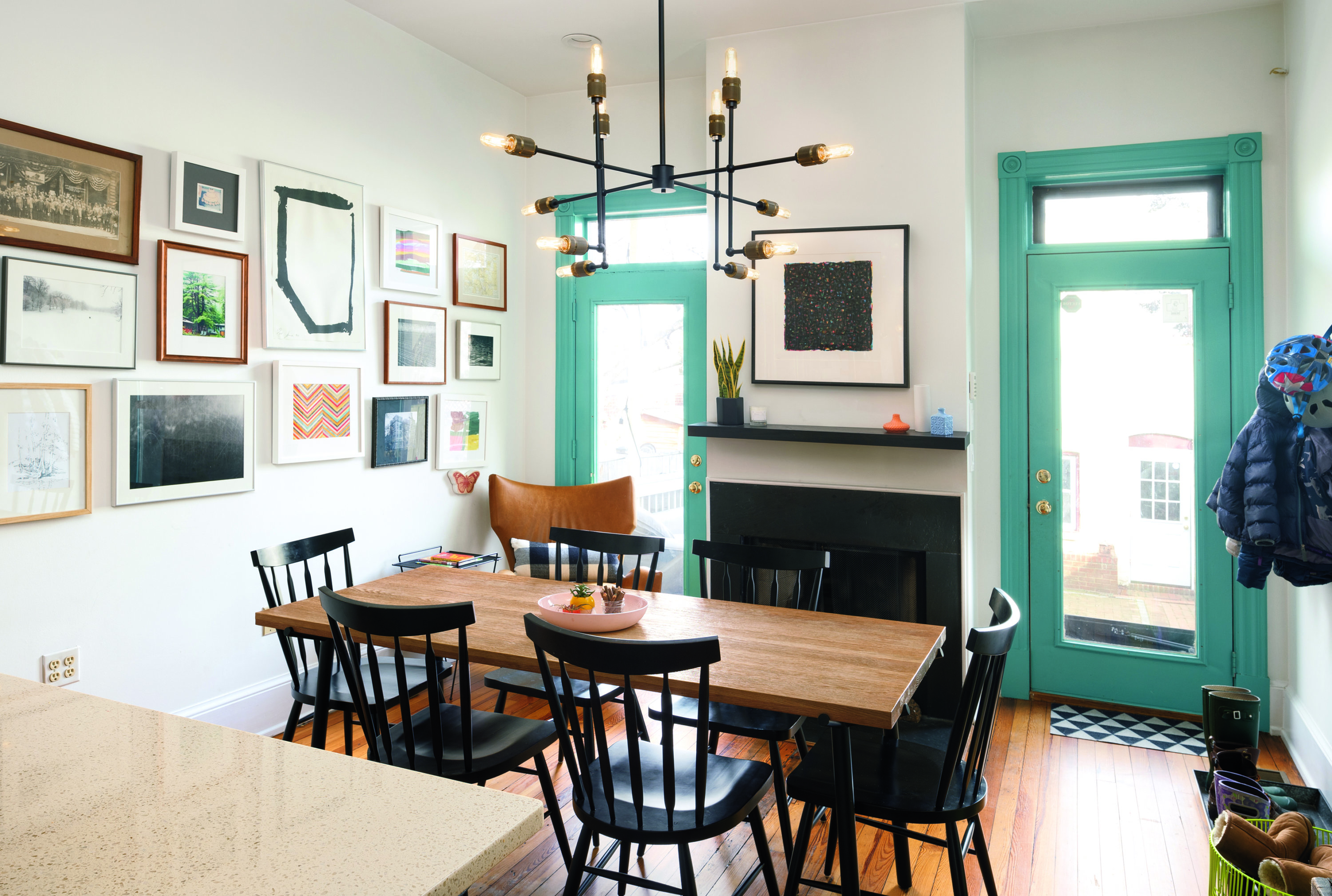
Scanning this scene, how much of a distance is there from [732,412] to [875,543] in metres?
0.85

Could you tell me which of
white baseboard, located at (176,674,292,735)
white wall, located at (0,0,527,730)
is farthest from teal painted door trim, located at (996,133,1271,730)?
white baseboard, located at (176,674,292,735)

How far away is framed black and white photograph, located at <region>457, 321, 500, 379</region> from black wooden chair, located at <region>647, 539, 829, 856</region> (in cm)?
187

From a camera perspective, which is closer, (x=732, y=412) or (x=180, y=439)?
(x=180, y=439)

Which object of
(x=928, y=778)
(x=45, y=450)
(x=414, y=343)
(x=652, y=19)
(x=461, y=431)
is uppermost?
(x=652, y=19)

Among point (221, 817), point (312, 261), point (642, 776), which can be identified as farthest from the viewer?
point (312, 261)

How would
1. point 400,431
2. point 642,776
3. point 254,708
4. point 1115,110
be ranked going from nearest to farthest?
point 642,776 < point 254,708 < point 1115,110 < point 400,431

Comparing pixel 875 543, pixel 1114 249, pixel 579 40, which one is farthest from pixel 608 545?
pixel 1114 249

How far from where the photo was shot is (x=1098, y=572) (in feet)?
12.4

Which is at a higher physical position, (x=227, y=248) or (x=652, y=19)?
(x=652, y=19)

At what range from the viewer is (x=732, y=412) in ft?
12.5

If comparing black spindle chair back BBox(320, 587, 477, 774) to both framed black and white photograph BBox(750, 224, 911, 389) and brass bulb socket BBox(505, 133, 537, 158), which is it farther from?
framed black and white photograph BBox(750, 224, 911, 389)

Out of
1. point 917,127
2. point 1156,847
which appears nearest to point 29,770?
point 1156,847

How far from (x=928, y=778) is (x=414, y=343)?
2925mm

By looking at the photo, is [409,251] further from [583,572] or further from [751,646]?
[751,646]
